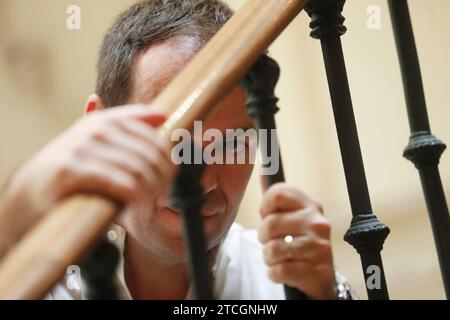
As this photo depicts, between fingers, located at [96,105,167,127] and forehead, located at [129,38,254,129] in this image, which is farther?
forehead, located at [129,38,254,129]

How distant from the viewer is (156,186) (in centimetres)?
67

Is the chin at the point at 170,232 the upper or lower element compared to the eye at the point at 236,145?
lower

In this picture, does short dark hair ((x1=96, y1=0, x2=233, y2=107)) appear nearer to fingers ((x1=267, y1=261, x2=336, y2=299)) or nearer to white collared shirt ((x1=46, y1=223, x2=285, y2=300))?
white collared shirt ((x1=46, y1=223, x2=285, y2=300))

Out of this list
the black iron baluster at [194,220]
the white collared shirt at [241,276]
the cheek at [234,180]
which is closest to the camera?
the black iron baluster at [194,220]

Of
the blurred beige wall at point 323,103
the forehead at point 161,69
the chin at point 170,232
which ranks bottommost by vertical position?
the chin at point 170,232

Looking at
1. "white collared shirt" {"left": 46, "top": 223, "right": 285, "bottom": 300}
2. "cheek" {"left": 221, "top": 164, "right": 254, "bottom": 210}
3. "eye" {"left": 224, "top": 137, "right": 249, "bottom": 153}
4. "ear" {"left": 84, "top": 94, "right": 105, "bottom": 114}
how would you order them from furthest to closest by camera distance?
"white collared shirt" {"left": 46, "top": 223, "right": 285, "bottom": 300}
"ear" {"left": 84, "top": 94, "right": 105, "bottom": 114}
"cheek" {"left": 221, "top": 164, "right": 254, "bottom": 210}
"eye" {"left": 224, "top": 137, "right": 249, "bottom": 153}

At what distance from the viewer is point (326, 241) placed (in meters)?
0.76

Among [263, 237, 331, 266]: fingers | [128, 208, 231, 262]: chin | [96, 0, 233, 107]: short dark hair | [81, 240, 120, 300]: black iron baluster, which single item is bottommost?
[81, 240, 120, 300]: black iron baluster

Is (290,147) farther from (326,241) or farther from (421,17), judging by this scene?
(326,241)

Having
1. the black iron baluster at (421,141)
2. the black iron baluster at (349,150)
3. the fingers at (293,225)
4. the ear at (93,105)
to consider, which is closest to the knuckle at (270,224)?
the fingers at (293,225)

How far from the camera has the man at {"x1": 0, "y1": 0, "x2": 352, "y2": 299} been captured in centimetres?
64

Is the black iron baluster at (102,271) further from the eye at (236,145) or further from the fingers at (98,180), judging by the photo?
the eye at (236,145)

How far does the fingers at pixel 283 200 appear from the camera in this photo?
0.74m

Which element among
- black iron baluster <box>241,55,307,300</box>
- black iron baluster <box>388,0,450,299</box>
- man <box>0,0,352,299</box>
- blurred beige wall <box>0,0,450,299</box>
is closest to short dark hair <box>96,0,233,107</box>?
man <box>0,0,352,299</box>
